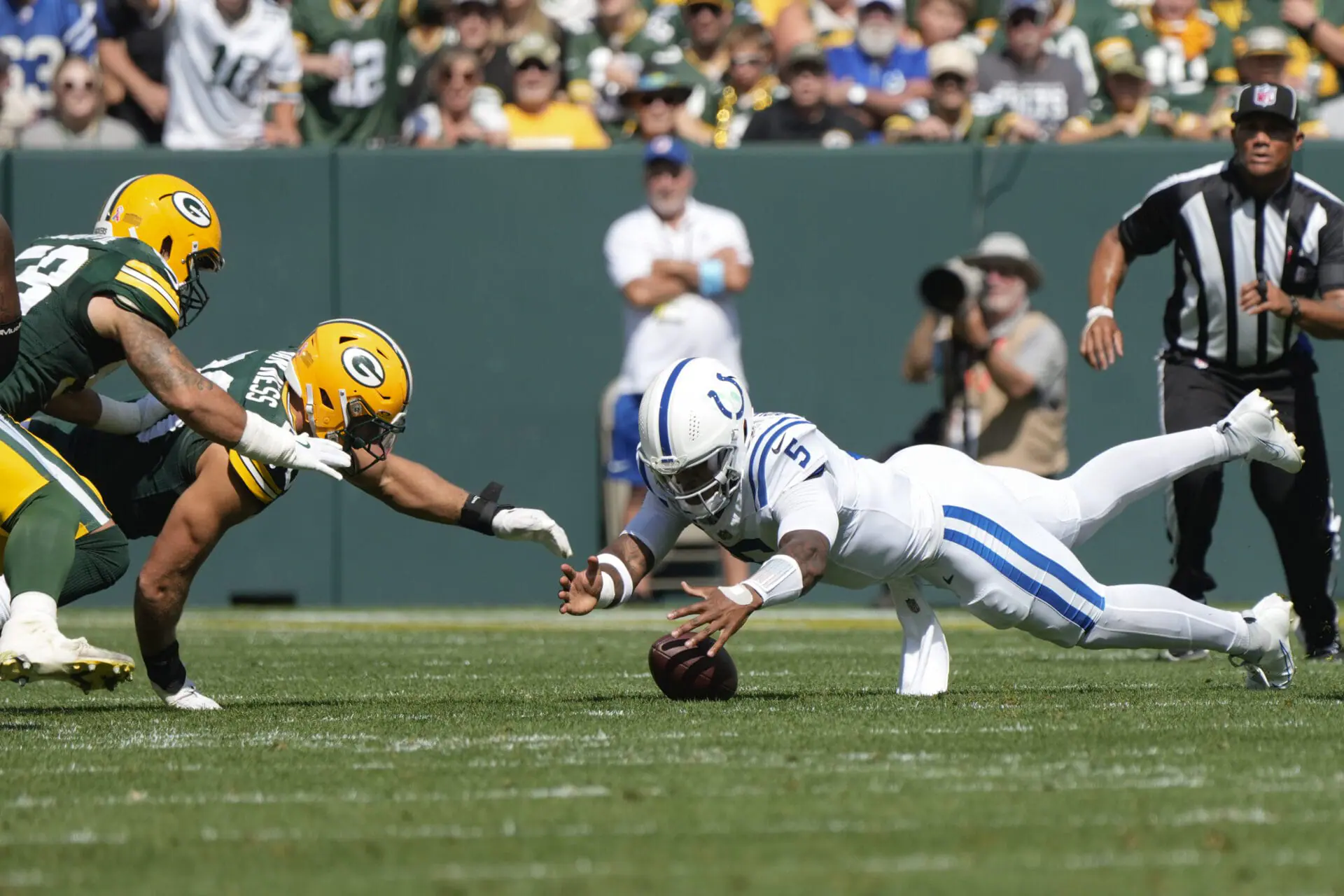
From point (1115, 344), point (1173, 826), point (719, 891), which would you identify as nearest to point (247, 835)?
point (719, 891)

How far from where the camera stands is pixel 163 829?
3594 millimetres

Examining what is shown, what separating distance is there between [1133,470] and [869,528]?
97cm

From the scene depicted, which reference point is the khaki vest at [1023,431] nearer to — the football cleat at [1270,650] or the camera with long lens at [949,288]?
the camera with long lens at [949,288]

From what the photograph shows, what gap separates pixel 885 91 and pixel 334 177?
10.2ft

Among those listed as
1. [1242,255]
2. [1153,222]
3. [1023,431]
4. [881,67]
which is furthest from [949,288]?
[1242,255]

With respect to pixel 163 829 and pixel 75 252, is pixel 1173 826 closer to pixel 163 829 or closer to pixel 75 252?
pixel 163 829

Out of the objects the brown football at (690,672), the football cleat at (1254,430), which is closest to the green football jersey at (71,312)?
→ the brown football at (690,672)

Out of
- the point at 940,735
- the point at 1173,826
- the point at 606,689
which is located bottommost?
the point at 606,689

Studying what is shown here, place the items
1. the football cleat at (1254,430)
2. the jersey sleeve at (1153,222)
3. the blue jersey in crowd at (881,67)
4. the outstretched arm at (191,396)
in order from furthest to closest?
the blue jersey in crowd at (881,67) → the jersey sleeve at (1153,222) → the football cleat at (1254,430) → the outstretched arm at (191,396)

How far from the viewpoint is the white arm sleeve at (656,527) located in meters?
5.69

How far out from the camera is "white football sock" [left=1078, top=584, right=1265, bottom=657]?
560cm

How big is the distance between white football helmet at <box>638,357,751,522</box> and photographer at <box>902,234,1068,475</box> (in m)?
4.68

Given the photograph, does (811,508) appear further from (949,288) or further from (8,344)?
(949,288)

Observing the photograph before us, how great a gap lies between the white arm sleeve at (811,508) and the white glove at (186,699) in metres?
1.71
